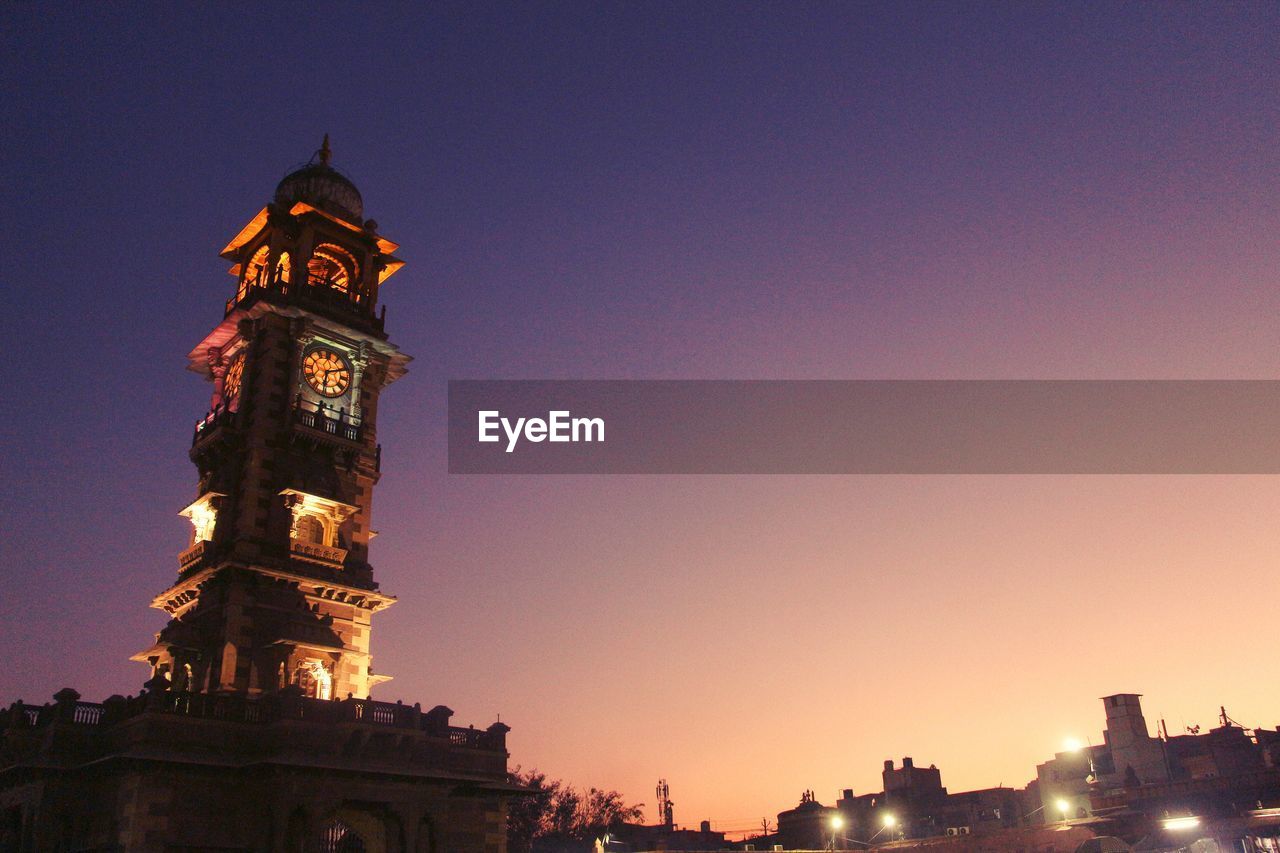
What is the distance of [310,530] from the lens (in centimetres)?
4206

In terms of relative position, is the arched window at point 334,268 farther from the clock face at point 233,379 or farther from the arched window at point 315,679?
the arched window at point 315,679

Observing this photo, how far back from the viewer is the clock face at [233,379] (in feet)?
148

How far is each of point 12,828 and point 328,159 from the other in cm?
3187

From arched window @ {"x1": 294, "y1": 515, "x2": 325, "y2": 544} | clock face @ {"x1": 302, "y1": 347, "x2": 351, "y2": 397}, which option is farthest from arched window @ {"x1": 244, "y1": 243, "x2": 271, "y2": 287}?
arched window @ {"x1": 294, "y1": 515, "x2": 325, "y2": 544}

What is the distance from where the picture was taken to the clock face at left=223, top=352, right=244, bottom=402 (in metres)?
45.0

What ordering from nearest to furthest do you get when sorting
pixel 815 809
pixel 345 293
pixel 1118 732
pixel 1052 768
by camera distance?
pixel 345 293
pixel 1118 732
pixel 1052 768
pixel 815 809

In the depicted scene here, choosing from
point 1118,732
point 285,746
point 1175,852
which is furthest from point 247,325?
point 1118,732

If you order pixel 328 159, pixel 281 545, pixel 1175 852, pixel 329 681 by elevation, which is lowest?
pixel 1175 852

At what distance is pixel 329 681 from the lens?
3938cm

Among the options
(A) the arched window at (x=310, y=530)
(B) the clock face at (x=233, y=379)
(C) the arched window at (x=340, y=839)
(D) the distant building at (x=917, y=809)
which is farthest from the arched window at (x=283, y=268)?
(D) the distant building at (x=917, y=809)

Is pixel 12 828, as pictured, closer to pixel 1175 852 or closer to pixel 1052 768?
pixel 1175 852

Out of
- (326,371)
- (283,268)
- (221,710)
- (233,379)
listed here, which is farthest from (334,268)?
(221,710)

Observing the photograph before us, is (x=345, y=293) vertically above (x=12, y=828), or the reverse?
(x=345, y=293)

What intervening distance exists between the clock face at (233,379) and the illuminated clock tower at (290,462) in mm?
112
